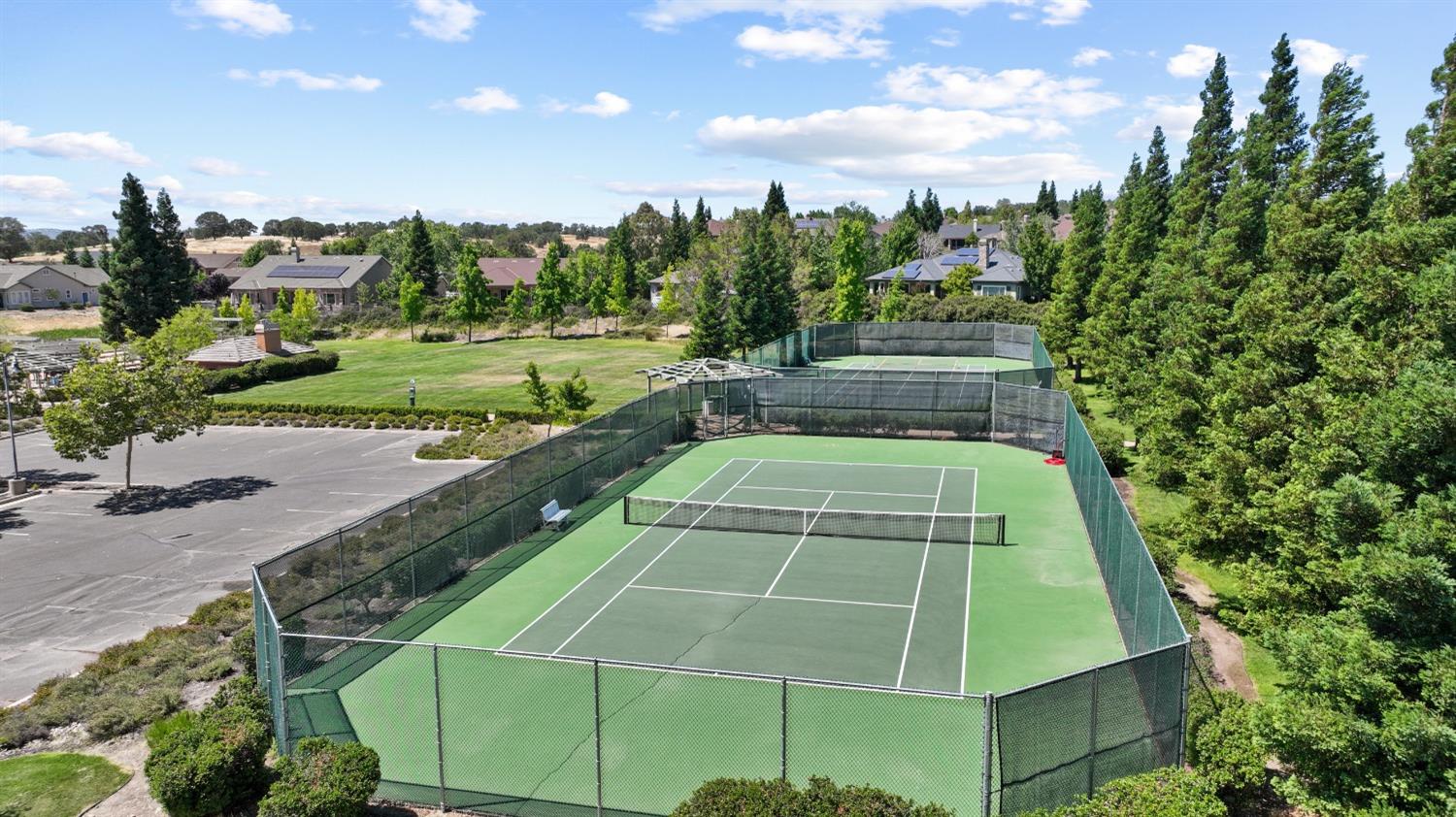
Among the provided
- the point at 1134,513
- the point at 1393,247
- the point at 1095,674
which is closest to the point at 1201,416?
the point at 1134,513

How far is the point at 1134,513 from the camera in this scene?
26922 millimetres

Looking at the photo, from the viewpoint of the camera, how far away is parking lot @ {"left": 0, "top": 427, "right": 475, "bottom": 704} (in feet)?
64.1

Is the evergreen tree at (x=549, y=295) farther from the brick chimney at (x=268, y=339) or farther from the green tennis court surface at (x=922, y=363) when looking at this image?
the green tennis court surface at (x=922, y=363)

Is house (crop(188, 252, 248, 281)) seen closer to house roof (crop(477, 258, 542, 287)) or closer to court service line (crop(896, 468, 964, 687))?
house roof (crop(477, 258, 542, 287))

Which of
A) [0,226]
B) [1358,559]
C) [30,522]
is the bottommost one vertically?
[30,522]

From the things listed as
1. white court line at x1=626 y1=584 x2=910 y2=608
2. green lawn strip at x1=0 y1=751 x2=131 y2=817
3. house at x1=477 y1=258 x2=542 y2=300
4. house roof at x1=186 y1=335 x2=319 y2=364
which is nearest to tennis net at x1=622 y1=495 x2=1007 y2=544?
white court line at x1=626 y1=584 x2=910 y2=608

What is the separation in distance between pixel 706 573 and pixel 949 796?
10608 mm

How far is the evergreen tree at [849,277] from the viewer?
74812mm

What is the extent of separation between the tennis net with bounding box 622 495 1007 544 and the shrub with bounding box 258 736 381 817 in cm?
1433

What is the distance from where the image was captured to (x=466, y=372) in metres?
60.2

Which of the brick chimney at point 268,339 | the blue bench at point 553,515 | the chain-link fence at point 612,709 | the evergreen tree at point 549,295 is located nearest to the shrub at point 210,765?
the chain-link fence at point 612,709

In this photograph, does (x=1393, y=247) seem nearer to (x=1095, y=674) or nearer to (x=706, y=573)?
(x=1095, y=674)

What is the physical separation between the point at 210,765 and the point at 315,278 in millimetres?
99469

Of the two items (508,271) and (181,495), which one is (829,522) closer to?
(181,495)
